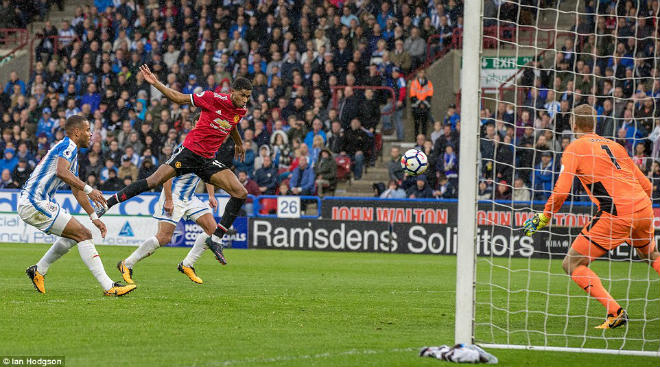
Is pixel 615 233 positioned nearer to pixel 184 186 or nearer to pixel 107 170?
pixel 184 186

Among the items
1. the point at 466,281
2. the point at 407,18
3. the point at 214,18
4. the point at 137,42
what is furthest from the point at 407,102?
the point at 466,281

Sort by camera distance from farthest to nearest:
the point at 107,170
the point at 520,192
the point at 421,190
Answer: the point at 107,170 < the point at 421,190 < the point at 520,192

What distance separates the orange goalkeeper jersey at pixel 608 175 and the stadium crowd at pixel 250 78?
13.0 metres

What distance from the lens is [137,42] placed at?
88.0 ft

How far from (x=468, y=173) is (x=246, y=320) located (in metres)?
2.91

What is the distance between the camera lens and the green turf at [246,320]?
6785mm

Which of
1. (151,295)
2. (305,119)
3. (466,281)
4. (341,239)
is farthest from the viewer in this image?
(305,119)

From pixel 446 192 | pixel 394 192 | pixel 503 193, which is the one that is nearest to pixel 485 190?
pixel 503 193

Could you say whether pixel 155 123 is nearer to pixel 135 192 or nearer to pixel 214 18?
pixel 214 18

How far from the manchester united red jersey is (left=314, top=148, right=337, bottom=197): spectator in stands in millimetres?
9496

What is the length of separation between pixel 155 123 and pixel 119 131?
1228mm

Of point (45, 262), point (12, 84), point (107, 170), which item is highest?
point (12, 84)

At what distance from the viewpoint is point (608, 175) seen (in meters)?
8.70

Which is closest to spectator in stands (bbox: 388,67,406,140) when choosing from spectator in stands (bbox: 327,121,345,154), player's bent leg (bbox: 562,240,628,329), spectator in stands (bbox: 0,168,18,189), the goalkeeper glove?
spectator in stands (bbox: 327,121,345,154)
